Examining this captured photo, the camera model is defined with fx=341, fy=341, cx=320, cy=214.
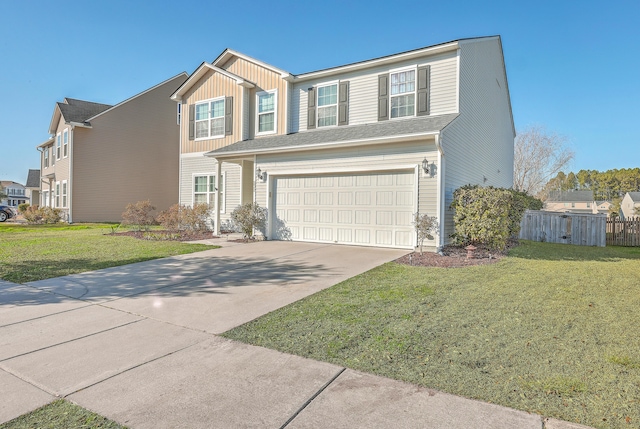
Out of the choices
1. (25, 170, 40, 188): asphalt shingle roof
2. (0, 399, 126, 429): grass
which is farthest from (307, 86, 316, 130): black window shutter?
(25, 170, 40, 188): asphalt shingle roof

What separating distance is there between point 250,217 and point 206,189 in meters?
5.00

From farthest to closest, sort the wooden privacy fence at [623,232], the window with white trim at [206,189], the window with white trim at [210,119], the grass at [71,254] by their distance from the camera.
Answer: the window with white trim at [210,119], the window with white trim at [206,189], the wooden privacy fence at [623,232], the grass at [71,254]

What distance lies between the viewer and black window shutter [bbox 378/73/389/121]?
38.6ft

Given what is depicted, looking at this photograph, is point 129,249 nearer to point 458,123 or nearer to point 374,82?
point 374,82

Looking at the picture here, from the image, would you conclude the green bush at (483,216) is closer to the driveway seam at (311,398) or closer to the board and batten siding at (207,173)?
the driveway seam at (311,398)

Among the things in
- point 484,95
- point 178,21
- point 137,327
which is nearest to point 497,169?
point 484,95

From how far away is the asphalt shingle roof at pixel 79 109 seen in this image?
19.7 meters

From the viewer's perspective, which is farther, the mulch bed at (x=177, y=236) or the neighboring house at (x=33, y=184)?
the neighboring house at (x=33, y=184)

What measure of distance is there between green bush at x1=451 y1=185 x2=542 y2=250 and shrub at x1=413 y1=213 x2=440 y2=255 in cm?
79

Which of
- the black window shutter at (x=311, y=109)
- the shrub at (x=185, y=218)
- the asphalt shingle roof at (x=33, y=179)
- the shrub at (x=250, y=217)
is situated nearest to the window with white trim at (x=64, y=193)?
the shrub at (x=185, y=218)

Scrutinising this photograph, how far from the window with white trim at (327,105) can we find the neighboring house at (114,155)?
13443 millimetres

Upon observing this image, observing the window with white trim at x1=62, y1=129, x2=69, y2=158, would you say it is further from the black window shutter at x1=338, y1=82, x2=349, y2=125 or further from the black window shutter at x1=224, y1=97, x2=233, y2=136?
the black window shutter at x1=338, y1=82, x2=349, y2=125

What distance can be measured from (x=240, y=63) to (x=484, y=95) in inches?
410

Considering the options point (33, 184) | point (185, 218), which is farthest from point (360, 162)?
point (33, 184)
